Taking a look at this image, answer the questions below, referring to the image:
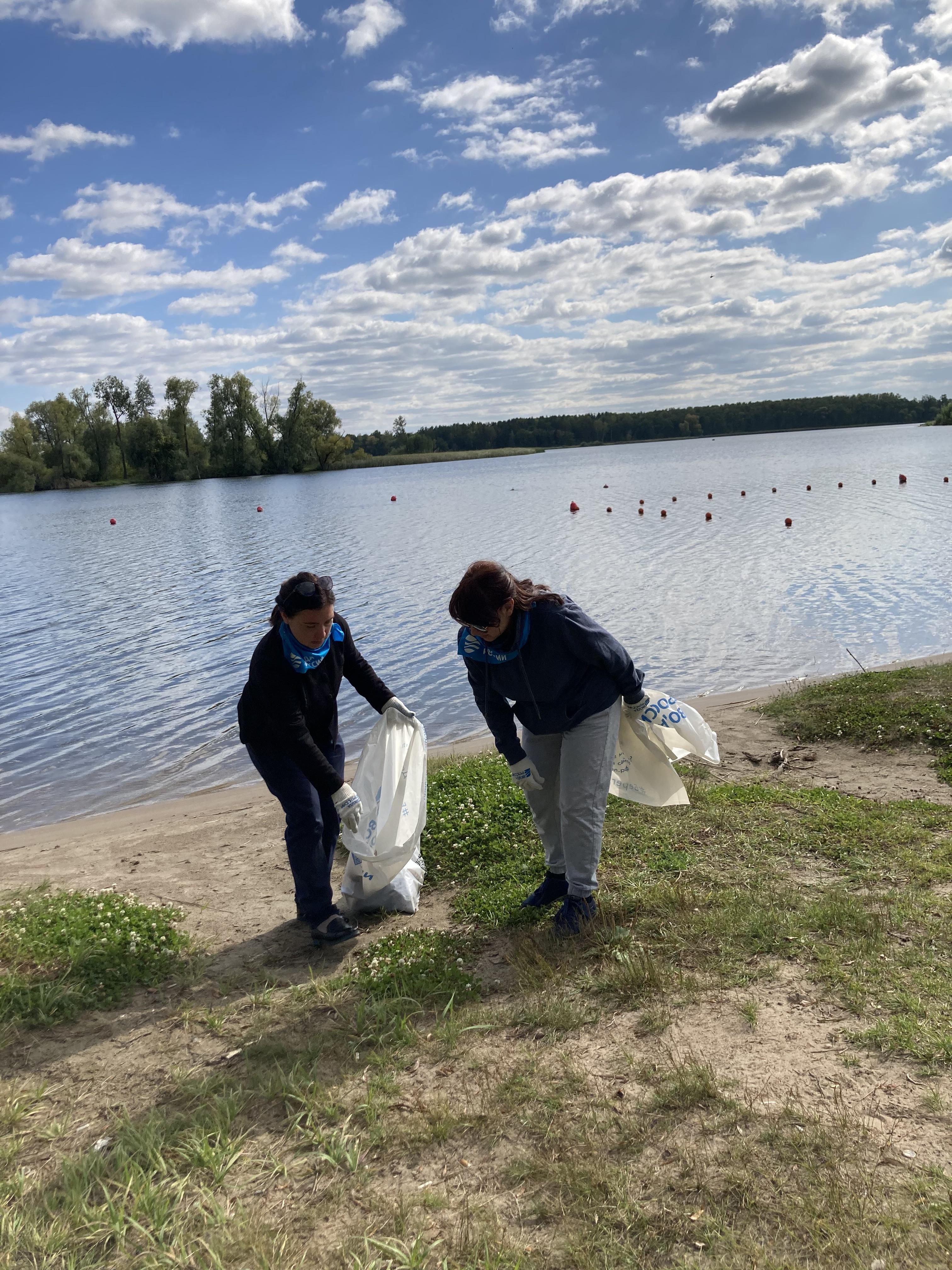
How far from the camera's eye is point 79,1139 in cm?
348

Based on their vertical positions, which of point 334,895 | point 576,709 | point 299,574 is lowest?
point 334,895

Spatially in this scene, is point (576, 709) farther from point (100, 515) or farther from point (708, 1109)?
point (100, 515)

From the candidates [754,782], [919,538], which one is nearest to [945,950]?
[754,782]

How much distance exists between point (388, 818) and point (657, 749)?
65.6 inches

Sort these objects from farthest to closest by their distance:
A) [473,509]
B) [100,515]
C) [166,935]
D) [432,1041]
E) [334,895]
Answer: [100,515] → [473,509] → [334,895] → [166,935] → [432,1041]

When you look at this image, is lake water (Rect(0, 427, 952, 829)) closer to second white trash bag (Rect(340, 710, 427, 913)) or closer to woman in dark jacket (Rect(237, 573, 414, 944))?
second white trash bag (Rect(340, 710, 427, 913))

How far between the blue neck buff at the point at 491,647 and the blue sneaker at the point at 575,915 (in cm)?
142

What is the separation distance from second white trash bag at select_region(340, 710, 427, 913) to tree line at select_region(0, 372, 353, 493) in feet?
322

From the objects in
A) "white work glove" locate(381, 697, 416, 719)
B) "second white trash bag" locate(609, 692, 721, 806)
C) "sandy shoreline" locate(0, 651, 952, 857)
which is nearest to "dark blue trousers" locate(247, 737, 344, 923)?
"white work glove" locate(381, 697, 416, 719)

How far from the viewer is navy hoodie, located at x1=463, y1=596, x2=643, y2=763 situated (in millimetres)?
4430

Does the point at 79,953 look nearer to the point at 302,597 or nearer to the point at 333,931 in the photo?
the point at 333,931

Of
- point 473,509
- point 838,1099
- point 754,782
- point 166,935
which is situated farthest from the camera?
point 473,509

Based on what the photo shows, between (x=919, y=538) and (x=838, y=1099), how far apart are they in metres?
23.2

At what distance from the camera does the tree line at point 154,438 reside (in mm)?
96188
